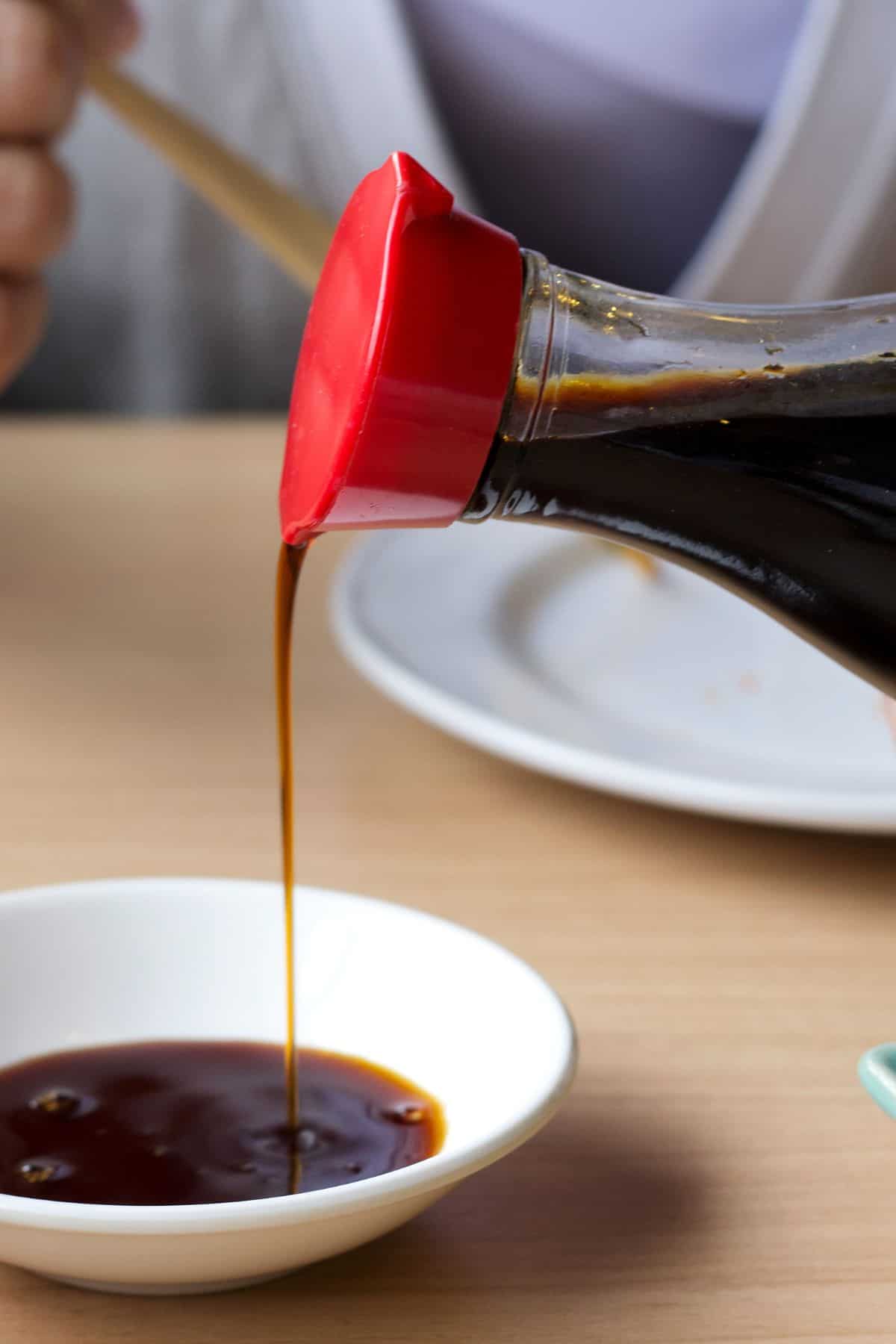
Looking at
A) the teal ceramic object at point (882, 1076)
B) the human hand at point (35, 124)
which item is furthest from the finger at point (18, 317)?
the teal ceramic object at point (882, 1076)

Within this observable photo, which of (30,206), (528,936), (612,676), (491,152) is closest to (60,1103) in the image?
(528,936)

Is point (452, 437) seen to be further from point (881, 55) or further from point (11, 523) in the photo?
point (881, 55)

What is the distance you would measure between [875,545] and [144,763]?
12.2 inches

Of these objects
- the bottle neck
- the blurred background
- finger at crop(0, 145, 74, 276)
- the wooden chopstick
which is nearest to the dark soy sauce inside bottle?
the bottle neck

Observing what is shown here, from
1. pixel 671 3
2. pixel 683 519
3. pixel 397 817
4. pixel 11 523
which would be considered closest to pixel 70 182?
pixel 11 523

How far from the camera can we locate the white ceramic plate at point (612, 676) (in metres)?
0.48

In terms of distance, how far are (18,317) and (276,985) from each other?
442 mm

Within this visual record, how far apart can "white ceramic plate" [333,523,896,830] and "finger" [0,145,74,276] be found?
20cm

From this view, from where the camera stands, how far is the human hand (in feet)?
2.13

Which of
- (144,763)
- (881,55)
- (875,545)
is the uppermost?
(881,55)

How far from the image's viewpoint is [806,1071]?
0.38 m

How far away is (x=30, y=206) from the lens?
2.22 ft

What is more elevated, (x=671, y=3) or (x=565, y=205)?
(x=671, y=3)

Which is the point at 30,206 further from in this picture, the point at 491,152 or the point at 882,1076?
the point at 491,152
